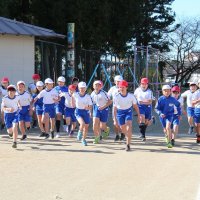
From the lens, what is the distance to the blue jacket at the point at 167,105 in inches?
531

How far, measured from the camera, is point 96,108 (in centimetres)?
1423

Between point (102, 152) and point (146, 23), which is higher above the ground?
point (146, 23)

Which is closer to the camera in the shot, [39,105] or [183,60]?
[39,105]

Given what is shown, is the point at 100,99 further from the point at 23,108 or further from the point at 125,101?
the point at 23,108

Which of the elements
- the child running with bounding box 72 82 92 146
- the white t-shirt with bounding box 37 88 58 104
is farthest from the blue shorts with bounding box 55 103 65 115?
the child running with bounding box 72 82 92 146

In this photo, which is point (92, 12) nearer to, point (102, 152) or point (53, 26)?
point (53, 26)

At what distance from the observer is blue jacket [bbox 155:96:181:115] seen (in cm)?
1348

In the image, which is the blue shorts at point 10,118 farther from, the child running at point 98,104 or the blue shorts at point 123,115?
the blue shorts at point 123,115

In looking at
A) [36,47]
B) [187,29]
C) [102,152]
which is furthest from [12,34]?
[187,29]

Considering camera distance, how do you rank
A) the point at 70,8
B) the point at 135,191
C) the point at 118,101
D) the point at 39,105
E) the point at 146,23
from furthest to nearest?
the point at 146,23, the point at 70,8, the point at 39,105, the point at 118,101, the point at 135,191

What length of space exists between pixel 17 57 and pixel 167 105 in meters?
8.62

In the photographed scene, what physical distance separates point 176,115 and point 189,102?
9.38ft

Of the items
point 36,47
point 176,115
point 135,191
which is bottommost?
point 135,191

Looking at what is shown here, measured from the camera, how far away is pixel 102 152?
12148mm
